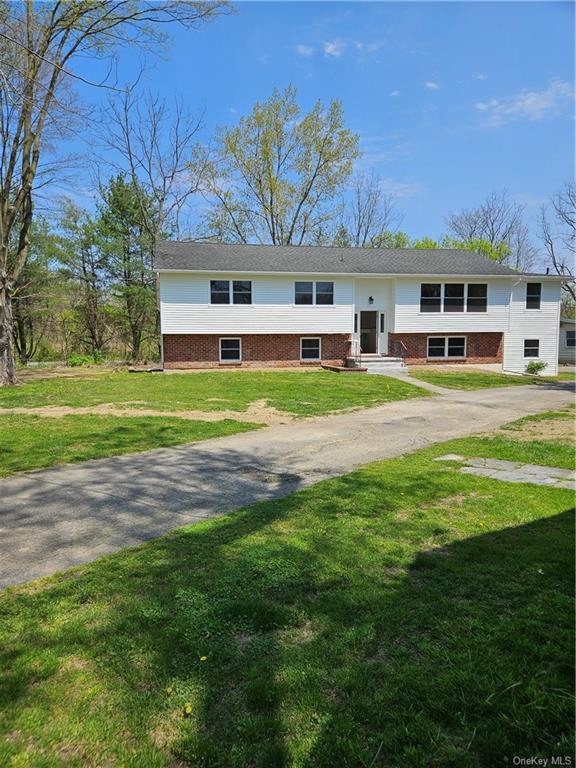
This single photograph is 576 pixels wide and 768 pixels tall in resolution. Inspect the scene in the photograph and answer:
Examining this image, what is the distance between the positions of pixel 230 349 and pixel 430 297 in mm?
10086

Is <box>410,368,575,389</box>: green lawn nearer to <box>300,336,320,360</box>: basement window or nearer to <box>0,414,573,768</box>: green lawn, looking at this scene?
<box>300,336,320,360</box>: basement window

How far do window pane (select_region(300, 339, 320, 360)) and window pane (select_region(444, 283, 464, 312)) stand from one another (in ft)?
21.7

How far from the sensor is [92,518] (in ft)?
14.9

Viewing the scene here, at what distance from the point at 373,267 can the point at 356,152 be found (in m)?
15.2

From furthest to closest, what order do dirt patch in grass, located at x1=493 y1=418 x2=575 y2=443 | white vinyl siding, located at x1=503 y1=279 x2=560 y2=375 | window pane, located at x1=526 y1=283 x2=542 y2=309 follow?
window pane, located at x1=526 y1=283 x2=542 y2=309, white vinyl siding, located at x1=503 y1=279 x2=560 y2=375, dirt patch in grass, located at x1=493 y1=418 x2=575 y2=443

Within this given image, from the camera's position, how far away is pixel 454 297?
23812 mm

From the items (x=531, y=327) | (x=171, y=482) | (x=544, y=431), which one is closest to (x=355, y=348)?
(x=531, y=327)

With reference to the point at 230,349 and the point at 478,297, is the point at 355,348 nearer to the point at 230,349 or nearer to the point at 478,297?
the point at 230,349

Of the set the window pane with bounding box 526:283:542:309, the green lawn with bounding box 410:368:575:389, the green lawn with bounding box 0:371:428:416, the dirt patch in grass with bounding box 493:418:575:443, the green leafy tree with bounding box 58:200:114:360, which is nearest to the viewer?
the dirt patch in grass with bounding box 493:418:575:443

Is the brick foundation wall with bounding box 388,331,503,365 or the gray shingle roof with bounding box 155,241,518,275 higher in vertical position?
the gray shingle roof with bounding box 155,241,518,275

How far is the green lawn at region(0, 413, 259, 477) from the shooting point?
6820 millimetres

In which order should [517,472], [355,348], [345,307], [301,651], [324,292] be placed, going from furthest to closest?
[355,348]
[345,307]
[324,292]
[517,472]
[301,651]

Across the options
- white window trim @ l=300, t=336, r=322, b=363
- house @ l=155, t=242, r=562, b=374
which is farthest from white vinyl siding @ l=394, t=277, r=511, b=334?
white window trim @ l=300, t=336, r=322, b=363

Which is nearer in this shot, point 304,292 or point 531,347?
point 304,292
